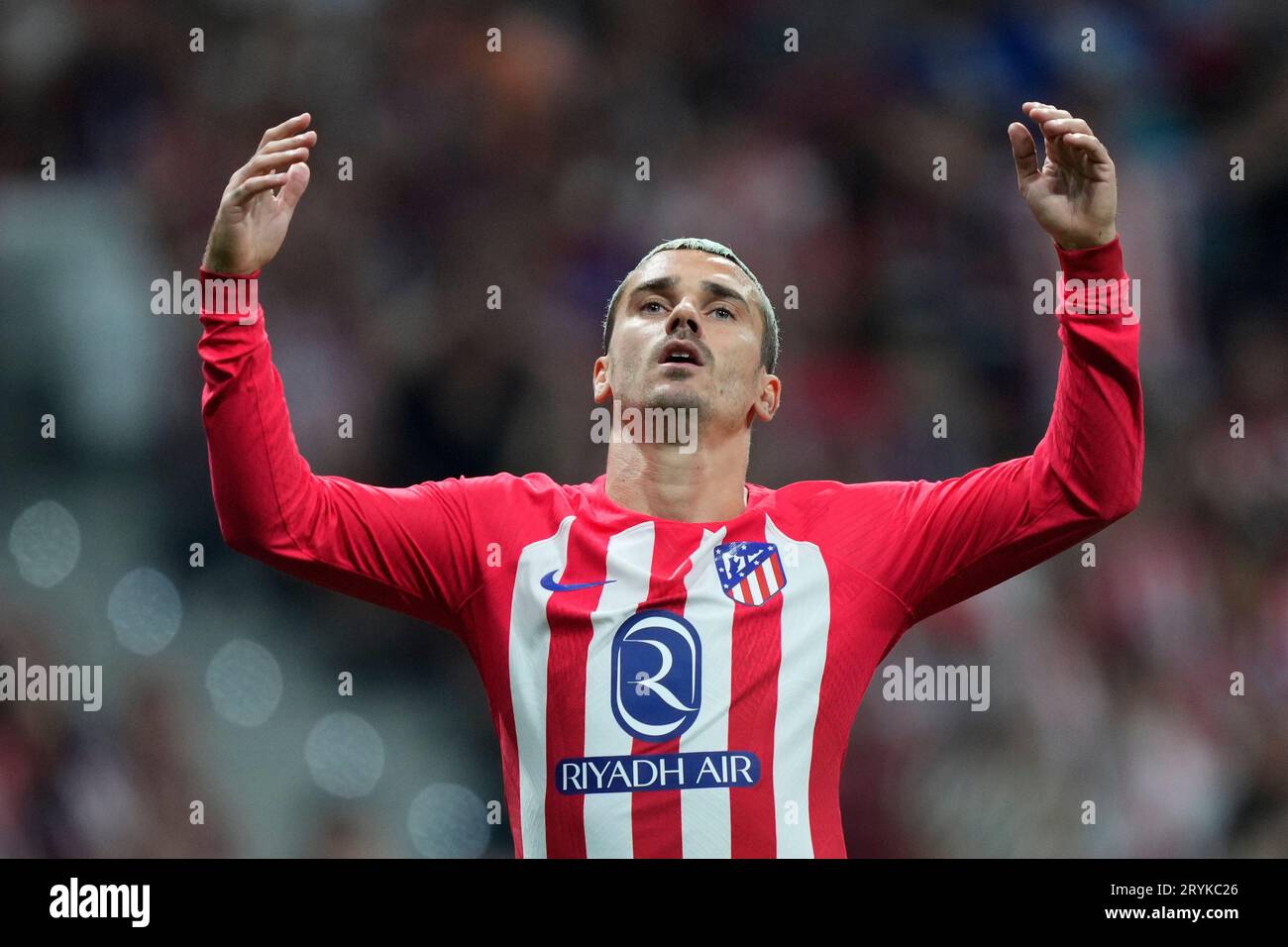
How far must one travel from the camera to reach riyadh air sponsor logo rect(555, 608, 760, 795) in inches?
112

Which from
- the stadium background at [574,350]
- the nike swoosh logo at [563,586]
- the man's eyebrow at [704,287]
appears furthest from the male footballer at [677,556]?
the stadium background at [574,350]

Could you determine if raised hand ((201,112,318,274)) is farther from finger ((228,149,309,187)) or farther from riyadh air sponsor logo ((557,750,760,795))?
riyadh air sponsor logo ((557,750,760,795))

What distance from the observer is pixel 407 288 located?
5.30 meters

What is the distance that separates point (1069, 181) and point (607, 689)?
1.37 m

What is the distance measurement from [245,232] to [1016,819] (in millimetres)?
3174

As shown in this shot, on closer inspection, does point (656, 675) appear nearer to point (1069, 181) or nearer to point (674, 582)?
point (674, 582)

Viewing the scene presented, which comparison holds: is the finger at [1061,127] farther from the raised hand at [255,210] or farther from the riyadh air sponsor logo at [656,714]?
the raised hand at [255,210]

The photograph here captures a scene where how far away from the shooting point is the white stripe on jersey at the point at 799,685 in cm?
287

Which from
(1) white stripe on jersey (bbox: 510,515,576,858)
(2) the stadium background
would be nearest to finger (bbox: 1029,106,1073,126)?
(1) white stripe on jersey (bbox: 510,515,576,858)

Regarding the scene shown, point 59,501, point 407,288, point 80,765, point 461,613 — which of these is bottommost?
point 80,765

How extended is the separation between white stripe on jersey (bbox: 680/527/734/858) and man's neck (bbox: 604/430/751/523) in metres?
0.18
